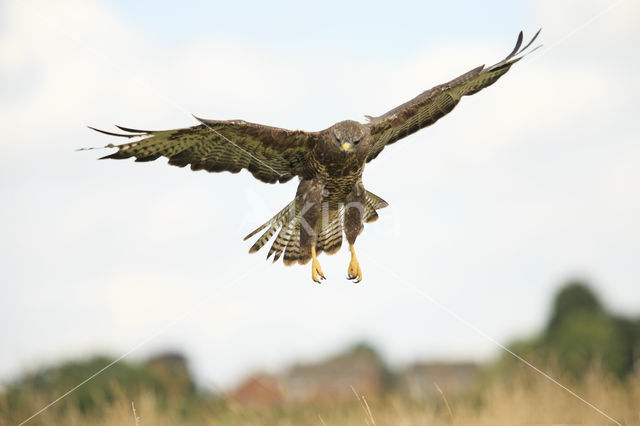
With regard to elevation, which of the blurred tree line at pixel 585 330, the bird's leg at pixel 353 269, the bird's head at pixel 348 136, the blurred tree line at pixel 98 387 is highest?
the bird's head at pixel 348 136

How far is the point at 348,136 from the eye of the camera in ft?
23.7

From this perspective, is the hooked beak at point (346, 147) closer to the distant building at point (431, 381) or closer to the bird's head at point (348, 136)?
the bird's head at point (348, 136)

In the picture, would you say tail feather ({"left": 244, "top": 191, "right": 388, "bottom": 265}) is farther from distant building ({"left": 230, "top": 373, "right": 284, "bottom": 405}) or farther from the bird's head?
distant building ({"left": 230, "top": 373, "right": 284, "bottom": 405})

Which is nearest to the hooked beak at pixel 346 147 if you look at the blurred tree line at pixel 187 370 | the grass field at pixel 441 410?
the blurred tree line at pixel 187 370

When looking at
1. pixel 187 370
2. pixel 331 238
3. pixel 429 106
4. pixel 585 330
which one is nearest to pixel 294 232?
pixel 331 238

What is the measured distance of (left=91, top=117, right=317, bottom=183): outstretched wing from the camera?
7.27m

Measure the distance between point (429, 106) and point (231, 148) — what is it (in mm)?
2372

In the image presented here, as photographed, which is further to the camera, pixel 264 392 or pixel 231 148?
pixel 264 392

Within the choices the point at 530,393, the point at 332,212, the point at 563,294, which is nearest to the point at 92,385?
the point at 530,393

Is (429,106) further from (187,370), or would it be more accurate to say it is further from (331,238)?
(187,370)

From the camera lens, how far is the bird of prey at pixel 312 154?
7.31 metres

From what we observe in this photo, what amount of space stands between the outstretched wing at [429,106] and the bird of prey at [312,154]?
0.01 m

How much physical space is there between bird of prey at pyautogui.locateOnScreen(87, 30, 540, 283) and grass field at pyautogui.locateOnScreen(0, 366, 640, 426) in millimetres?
3288

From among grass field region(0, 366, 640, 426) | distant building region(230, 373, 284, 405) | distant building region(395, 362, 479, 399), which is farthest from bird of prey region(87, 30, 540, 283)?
distant building region(230, 373, 284, 405)
